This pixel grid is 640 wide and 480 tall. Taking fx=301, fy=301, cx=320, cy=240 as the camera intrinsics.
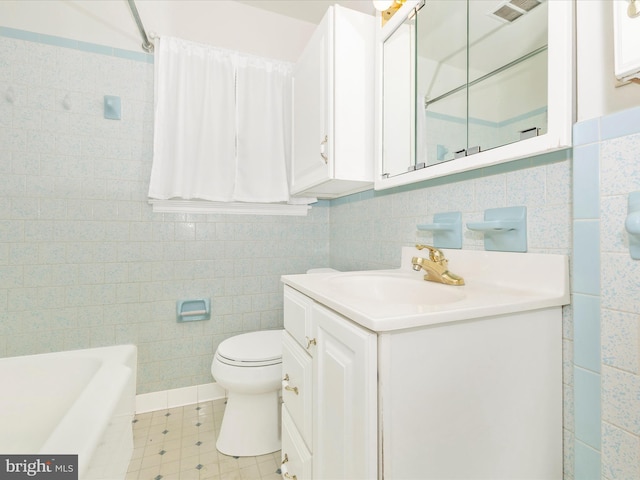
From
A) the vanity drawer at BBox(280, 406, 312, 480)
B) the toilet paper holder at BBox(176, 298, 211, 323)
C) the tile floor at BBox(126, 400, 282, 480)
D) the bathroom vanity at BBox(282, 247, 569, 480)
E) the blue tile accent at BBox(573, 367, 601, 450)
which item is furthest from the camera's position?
the toilet paper holder at BBox(176, 298, 211, 323)

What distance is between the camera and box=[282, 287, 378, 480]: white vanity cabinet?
57 cm

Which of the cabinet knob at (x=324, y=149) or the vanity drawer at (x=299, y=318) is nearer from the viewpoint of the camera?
the vanity drawer at (x=299, y=318)

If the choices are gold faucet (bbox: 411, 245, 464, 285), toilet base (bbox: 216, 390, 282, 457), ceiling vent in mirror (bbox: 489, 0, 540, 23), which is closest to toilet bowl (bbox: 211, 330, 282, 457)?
toilet base (bbox: 216, 390, 282, 457)

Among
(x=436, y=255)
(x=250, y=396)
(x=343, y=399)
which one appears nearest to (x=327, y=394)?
(x=343, y=399)

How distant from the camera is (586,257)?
688 millimetres

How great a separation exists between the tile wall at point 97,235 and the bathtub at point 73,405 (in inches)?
9.5

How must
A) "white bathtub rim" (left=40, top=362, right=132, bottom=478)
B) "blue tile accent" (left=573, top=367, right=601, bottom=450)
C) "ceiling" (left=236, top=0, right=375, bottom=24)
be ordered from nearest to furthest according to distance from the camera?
1. "blue tile accent" (left=573, top=367, right=601, bottom=450)
2. "white bathtub rim" (left=40, top=362, right=132, bottom=478)
3. "ceiling" (left=236, top=0, right=375, bottom=24)

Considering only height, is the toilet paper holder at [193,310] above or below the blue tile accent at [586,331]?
below

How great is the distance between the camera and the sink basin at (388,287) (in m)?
1.01

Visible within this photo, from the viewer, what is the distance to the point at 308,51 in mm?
1527

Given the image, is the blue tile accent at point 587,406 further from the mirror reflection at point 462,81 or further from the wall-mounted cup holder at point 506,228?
the mirror reflection at point 462,81

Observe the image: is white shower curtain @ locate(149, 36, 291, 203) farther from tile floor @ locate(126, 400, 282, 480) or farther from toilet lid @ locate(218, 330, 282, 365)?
tile floor @ locate(126, 400, 282, 480)

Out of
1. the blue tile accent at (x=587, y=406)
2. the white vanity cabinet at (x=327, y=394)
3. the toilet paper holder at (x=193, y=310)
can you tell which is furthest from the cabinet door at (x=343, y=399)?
the toilet paper holder at (x=193, y=310)

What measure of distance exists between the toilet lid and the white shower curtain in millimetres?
804
